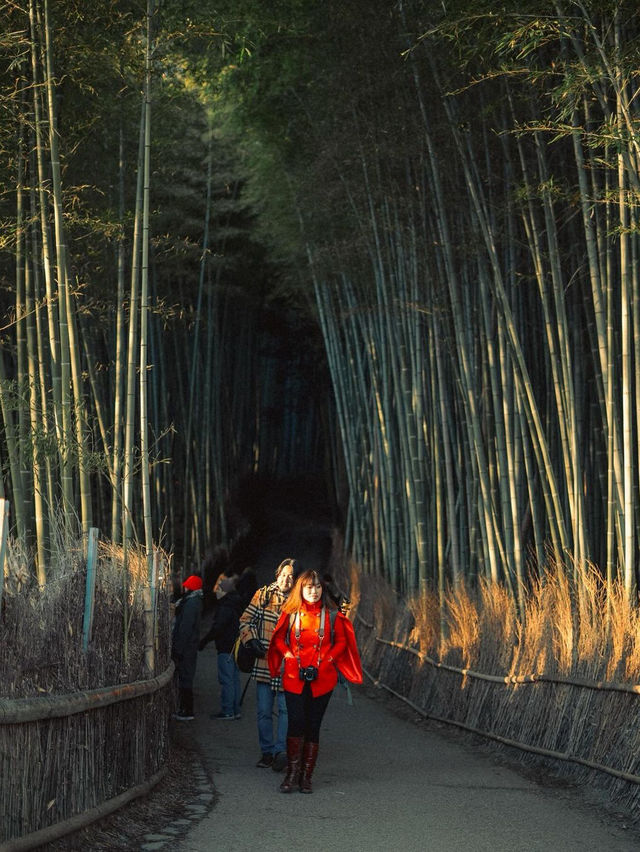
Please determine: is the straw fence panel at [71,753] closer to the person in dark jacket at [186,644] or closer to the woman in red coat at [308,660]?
the woman in red coat at [308,660]

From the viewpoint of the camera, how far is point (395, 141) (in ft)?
28.2

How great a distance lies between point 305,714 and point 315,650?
10.6 inches

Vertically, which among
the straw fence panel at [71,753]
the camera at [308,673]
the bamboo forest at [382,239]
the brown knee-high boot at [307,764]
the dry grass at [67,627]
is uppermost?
the bamboo forest at [382,239]

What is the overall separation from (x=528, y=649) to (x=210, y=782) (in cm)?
191

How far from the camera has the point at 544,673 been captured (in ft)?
19.3

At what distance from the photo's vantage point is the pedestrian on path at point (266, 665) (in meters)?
5.66

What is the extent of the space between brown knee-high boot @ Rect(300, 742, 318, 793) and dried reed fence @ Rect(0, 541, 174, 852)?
605 mm

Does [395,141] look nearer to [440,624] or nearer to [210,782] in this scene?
[440,624]

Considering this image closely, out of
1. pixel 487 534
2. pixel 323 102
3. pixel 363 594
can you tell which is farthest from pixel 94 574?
pixel 363 594

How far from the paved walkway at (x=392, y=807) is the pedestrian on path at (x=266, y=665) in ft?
0.43

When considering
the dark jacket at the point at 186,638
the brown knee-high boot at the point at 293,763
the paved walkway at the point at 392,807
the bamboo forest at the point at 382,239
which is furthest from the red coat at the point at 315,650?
the dark jacket at the point at 186,638

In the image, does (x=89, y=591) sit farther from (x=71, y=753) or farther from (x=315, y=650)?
(x=315, y=650)

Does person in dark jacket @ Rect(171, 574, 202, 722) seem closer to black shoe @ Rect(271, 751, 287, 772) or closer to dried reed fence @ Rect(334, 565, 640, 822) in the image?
dried reed fence @ Rect(334, 565, 640, 822)

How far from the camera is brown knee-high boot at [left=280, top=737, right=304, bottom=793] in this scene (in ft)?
16.2
